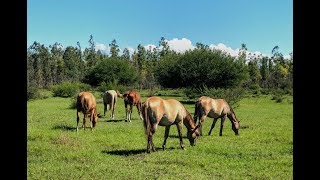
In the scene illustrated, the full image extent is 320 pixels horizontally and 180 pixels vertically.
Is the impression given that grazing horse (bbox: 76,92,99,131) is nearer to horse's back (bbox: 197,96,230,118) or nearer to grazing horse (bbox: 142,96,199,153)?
horse's back (bbox: 197,96,230,118)

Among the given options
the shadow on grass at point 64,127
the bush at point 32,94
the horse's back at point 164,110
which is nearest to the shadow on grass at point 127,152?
the horse's back at point 164,110

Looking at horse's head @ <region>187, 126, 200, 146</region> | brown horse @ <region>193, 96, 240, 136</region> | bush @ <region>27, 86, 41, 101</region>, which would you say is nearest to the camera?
horse's head @ <region>187, 126, 200, 146</region>

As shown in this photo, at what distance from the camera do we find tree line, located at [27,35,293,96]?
51500 millimetres

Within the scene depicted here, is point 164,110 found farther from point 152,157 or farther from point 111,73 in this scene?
point 111,73

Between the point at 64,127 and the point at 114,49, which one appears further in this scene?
the point at 114,49

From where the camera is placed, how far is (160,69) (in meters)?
56.5

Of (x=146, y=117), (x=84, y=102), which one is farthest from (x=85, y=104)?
(x=146, y=117)

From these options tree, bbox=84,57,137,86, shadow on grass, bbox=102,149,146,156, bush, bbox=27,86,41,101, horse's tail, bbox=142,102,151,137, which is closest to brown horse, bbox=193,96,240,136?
shadow on grass, bbox=102,149,146,156

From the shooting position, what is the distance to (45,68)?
94125mm

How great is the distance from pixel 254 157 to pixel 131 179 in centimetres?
476

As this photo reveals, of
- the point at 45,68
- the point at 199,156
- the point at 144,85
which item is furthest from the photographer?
the point at 45,68

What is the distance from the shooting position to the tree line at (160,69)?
5150 centimetres
